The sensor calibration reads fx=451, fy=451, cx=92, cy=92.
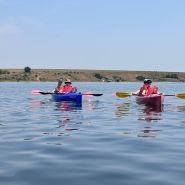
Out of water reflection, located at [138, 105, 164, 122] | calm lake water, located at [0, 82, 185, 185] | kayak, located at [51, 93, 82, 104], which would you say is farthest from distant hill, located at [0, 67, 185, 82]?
calm lake water, located at [0, 82, 185, 185]

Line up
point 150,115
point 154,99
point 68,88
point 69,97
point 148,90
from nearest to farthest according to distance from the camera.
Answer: point 150,115 < point 154,99 < point 148,90 < point 69,97 < point 68,88

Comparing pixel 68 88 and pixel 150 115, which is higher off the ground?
pixel 68 88

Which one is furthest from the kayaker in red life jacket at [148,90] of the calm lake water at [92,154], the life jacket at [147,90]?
the calm lake water at [92,154]

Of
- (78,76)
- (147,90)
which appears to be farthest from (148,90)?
(78,76)

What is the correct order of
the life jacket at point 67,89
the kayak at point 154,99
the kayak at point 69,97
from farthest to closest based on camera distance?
1. the life jacket at point 67,89
2. the kayak at point 69,97
3. the kayak at point 154,99

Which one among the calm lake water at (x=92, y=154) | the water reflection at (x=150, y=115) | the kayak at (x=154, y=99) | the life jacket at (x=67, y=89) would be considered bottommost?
the water reflection at (x=150, y=115)

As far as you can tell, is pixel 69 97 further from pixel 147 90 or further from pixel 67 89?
pixel 147 90

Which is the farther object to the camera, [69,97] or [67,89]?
[67,89]

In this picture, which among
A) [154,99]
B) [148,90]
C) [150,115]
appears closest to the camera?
[150,115]

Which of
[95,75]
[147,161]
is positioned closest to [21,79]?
[95,75]

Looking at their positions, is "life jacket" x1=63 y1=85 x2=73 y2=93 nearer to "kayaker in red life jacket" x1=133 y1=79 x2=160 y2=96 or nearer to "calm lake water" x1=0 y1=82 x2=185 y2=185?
"kayaker in red life jacket" x1=133 y1=79 x2=160 y2=96

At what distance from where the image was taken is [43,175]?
8312 millimetres

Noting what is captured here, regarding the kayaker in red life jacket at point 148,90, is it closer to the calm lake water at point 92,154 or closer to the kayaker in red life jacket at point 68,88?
the kayaker in red life jacket at point 68,88

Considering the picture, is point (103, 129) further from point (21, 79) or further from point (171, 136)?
point (21, 79)
